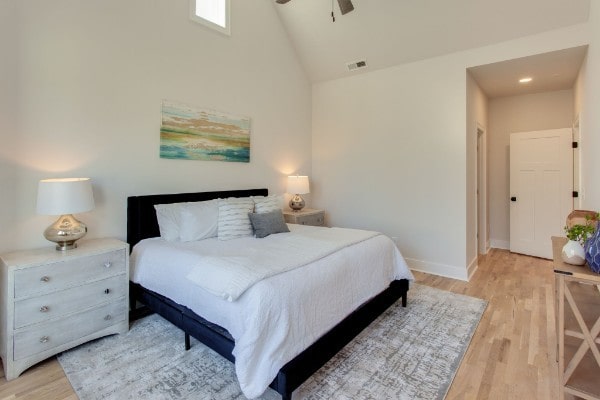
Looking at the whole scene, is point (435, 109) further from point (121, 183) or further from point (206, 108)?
point (121, 183)

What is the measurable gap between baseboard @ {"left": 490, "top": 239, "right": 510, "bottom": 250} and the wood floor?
5.86 ft

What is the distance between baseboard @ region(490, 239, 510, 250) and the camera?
5.39m

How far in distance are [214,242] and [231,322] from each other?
1.16 m

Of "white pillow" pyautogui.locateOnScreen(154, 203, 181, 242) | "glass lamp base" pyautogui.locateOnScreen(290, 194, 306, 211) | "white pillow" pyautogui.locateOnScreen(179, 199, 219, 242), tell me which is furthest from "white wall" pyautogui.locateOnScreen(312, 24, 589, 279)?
"white pillow" pyautogui.locateOnScreen(154, 203, 181, 242)

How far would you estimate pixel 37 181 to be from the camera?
8.14 ft

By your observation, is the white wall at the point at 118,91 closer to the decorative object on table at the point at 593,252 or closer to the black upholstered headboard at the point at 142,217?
the black upholstered headboard at the point at 142,217

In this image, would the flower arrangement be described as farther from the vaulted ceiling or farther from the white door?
the white door

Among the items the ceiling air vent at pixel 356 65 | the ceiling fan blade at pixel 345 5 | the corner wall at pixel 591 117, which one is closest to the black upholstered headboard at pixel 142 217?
the ceiling fan blade at pixel 345 5

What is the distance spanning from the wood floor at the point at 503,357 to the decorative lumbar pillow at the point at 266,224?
1.80m

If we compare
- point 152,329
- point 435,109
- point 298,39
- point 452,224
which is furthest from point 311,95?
point 152,329

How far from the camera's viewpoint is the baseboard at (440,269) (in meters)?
3.88

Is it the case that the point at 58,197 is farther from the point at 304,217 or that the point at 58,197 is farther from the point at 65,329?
the point at 304,217

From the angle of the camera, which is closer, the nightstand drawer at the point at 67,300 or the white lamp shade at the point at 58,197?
the nightstand drawer at the point at 67,300

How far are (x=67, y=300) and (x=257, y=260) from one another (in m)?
1.46
